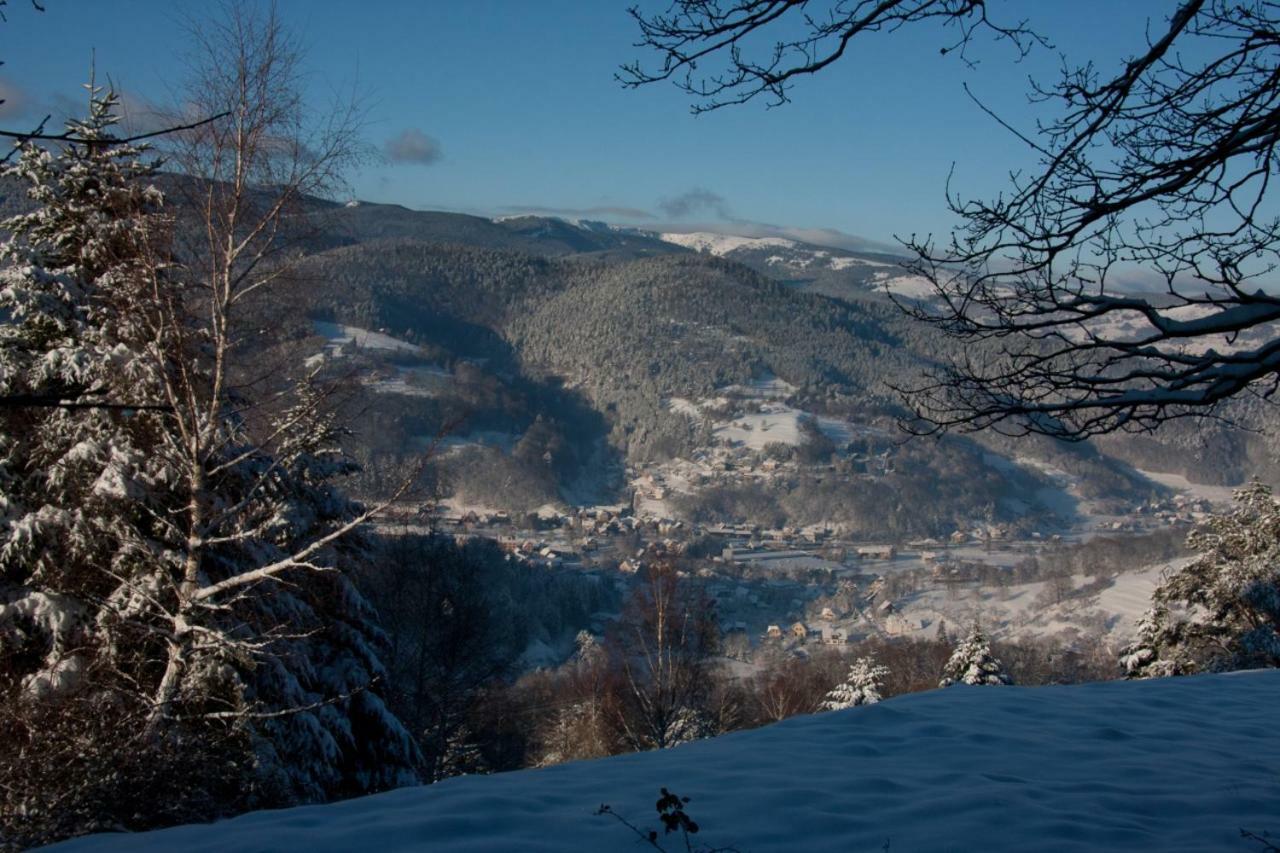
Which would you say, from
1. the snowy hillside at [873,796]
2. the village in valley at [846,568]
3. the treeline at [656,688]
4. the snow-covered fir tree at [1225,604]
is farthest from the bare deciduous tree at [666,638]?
the village in valley at [846,568]

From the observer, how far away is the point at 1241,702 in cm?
580

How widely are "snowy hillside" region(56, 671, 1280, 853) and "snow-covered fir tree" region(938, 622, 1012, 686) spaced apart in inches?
470

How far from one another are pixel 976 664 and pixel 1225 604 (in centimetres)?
490

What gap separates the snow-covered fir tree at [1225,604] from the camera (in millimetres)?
11945

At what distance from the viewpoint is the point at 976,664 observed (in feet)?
53.5

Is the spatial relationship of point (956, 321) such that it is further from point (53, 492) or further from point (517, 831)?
point (53, 492)

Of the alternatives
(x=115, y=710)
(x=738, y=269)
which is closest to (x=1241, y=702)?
(x=115, y=710)

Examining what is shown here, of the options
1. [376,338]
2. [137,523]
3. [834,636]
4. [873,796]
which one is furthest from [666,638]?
[376,338]

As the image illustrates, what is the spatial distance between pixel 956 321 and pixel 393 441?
44807 mm

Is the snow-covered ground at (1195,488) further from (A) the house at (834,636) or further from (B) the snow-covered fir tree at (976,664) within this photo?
(B) the snow-covered fir tree at (976,664)

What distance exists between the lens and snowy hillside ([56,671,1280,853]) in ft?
9.45

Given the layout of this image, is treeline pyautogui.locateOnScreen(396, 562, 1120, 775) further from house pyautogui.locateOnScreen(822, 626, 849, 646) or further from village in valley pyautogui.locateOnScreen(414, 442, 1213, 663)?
village in valley pyautogui.locateOnScreen(414, 442, 1213, 663)

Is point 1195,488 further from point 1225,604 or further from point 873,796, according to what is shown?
point 873,796

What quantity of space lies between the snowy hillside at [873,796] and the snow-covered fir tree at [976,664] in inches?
470
